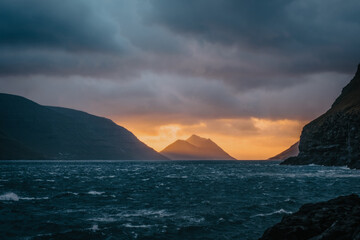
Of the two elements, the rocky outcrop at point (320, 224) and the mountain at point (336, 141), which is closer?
the rocky outcrop at point (320, 224)

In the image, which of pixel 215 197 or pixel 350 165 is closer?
pixel 215 197

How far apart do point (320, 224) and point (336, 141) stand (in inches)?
6196

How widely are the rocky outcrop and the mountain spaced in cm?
11786

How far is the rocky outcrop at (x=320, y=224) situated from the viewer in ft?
Answer: 44.1

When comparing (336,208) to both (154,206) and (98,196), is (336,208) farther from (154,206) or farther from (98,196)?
(98,196)

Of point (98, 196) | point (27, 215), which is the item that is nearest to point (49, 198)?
point (98, 196)

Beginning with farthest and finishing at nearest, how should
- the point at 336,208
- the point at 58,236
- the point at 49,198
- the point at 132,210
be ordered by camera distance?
the point at 49,198 → the point at 132,210 → the point at 58,236 → the point at 336,208

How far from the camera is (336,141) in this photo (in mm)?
156000

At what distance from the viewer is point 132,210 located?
1337 inches

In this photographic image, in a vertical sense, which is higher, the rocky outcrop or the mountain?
the mountain

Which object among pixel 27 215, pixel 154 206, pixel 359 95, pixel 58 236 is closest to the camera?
pixel 58 236

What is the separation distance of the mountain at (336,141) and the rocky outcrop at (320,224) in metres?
118

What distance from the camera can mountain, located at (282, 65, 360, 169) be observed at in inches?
5251

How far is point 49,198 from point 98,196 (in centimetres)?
691
